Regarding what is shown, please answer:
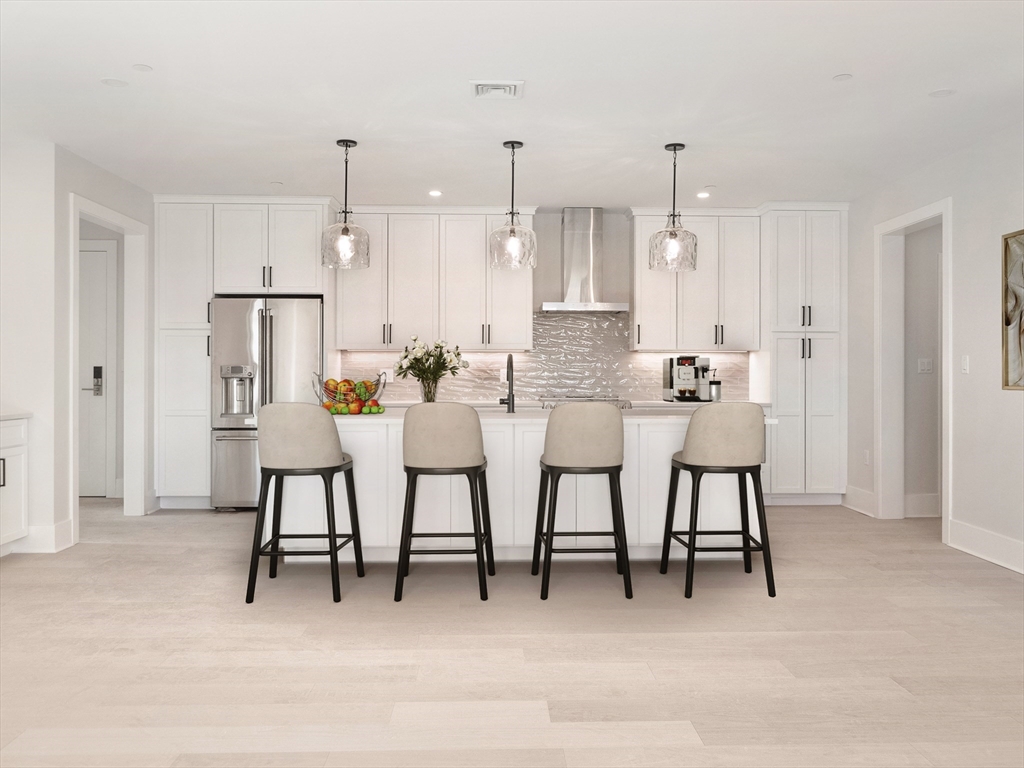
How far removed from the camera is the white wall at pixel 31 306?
4.20 m

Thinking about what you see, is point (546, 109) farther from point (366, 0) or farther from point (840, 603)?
point (840, 603)

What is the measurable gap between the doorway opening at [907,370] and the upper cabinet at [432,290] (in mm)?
2758

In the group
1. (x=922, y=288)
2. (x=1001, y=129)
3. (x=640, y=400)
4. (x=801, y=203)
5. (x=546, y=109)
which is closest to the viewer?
(x=546, y=109)

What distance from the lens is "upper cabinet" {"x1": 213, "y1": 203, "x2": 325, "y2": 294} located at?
18.2 feet

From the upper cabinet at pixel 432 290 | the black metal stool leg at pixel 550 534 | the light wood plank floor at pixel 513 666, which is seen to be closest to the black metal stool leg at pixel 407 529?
the light wood plank floor at pixel 513 666

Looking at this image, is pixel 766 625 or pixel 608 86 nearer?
pixel 766 625

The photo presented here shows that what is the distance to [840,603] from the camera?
3271mm

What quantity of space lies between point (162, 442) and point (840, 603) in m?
4.96

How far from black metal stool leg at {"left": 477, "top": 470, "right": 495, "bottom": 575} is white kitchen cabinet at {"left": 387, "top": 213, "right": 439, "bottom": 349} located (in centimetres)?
241

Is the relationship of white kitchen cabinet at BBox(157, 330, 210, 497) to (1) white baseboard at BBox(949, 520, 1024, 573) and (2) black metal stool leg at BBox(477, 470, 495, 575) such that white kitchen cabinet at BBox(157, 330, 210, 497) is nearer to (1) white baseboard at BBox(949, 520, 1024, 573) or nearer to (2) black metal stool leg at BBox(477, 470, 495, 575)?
(2) black metal stool leg at BBox(477, 470, 495, 575)

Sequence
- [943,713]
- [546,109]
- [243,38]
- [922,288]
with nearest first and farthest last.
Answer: [943,713], [243,38], [546,109], [922,288]

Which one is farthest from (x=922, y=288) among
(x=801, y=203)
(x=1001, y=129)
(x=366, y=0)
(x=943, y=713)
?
(x=366, y=0)

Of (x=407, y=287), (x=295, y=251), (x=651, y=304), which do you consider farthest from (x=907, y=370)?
(x=295, y=251)

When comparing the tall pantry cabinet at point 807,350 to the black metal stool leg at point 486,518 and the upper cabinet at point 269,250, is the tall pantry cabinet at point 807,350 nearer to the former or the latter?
the black metal stool leg at point 486,518
